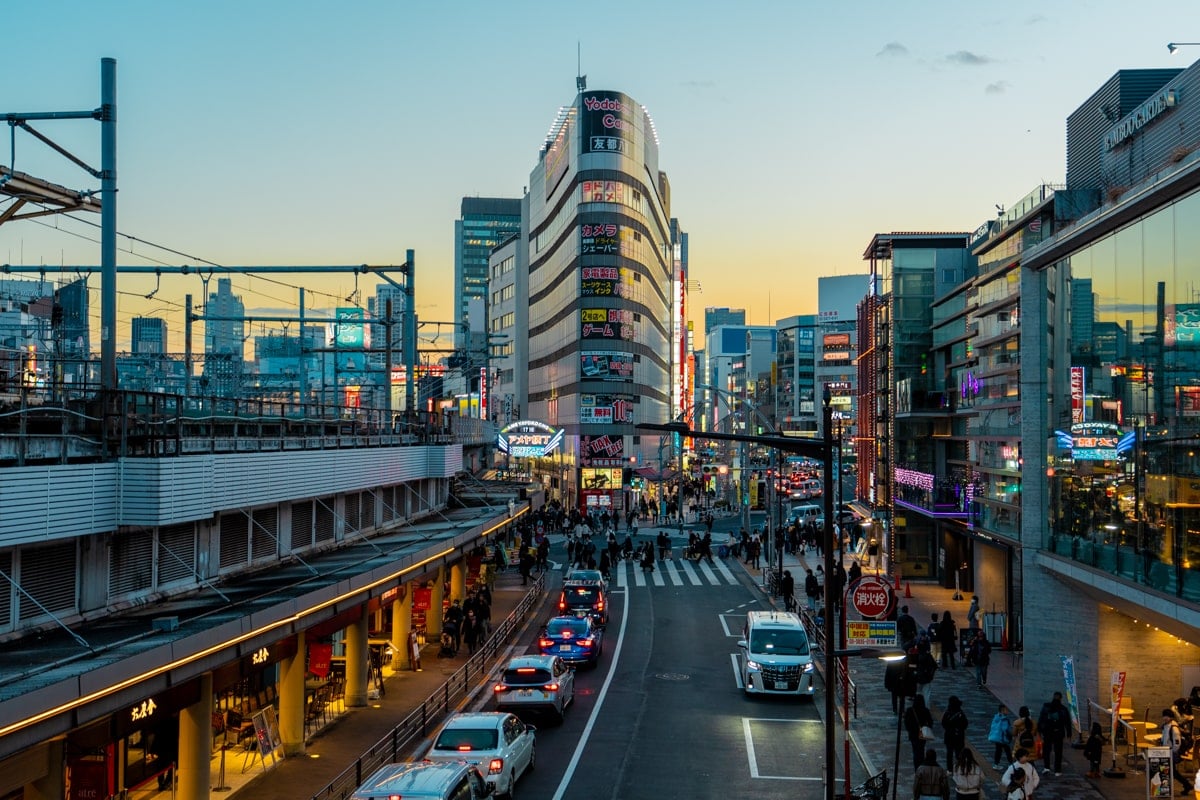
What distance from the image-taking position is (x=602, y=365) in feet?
309

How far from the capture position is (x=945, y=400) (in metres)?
51.0

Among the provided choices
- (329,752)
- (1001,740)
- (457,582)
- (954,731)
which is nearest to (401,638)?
(457,582)

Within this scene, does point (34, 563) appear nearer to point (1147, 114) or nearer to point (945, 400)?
point (1147, 114)

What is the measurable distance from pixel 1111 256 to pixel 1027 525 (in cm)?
687

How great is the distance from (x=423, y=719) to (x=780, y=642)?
388 inches

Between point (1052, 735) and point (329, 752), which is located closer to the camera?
point (1052, 735)

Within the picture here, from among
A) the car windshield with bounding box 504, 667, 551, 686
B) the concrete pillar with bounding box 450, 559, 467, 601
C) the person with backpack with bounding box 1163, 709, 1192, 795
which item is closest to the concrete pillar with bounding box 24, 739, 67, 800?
the car windshield with bounding box 504, 667, 551, 686

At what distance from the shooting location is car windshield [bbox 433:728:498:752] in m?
18.8

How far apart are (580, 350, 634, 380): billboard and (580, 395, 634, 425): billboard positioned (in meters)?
1.80

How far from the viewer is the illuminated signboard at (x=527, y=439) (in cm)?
5725

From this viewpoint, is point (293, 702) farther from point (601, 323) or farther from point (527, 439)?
point (601, 323)

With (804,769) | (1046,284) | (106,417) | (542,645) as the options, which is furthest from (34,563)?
(1046,284)

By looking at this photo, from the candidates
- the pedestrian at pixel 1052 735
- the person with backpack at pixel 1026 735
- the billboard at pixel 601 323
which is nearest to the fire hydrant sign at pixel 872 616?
the person with backpack at pixel 1026 735

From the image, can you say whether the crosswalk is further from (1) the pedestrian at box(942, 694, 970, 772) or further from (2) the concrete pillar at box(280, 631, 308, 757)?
(1) the pedestrian at box(942, 694, 970, 772)
